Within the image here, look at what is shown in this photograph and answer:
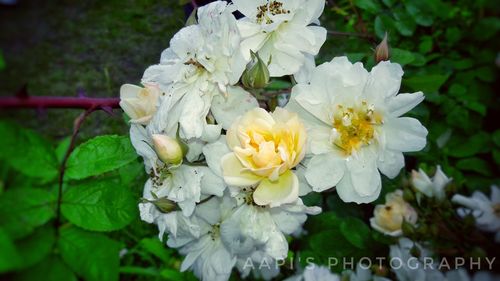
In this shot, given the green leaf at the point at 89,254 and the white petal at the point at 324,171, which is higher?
the white petal at the point at 324,171

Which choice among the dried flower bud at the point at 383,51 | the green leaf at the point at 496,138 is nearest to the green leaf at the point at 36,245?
the dried flower bud at the point at 383,51

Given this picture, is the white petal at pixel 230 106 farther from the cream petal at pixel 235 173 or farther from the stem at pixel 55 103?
the stem at pixel 55 103

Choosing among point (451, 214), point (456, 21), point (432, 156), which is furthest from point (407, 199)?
point (456, 21)

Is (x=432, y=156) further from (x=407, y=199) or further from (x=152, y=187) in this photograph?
(x=152, y=187)

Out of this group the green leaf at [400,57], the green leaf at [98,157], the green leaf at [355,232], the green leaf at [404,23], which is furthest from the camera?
the green leaf at [404,23]

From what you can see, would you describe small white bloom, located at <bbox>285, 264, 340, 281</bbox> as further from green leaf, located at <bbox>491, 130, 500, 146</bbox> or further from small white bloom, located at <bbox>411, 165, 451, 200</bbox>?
green leaf, located at <bbox>491, 130, 500, 146</bbox>

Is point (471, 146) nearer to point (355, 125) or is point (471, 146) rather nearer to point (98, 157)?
point (355, 125)

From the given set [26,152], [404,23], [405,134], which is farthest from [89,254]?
[404,23]
